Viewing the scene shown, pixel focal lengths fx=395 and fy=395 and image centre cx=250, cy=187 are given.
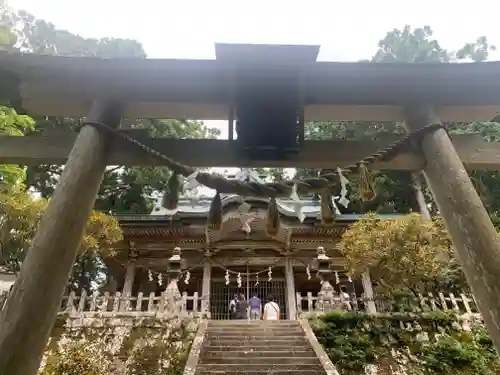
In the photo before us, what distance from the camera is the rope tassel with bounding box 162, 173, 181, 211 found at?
343cm

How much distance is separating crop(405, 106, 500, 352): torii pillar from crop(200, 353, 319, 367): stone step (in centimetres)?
618

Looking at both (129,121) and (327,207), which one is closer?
(327,207)

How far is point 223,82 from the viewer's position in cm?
355

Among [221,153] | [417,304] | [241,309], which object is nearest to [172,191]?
[221,153]

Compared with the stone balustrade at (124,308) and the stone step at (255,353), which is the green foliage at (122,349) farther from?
the stone step at (255,353)

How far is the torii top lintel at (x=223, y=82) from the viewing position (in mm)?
3426

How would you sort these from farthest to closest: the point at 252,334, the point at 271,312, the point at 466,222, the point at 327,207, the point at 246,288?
1. the point at 246,288
2. the point at 271,312
3. the point at 252,334
4. the point at 327,207
5. the point at 466,222

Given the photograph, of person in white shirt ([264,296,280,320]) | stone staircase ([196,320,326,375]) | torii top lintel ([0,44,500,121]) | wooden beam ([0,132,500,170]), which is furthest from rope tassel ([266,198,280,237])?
person in white shirt ([264,296,280,320])

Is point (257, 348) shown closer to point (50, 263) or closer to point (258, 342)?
point (258, 342)

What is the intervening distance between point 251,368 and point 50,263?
6.41 m

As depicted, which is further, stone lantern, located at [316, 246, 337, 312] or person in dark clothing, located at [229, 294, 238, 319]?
person in dark clothing, located at [229, 294, 238, 319]

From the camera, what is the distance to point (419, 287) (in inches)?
472

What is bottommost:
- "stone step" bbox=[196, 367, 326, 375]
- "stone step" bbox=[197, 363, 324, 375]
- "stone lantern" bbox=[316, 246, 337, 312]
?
"stone step" bbox=[196, 367, 326, 375]

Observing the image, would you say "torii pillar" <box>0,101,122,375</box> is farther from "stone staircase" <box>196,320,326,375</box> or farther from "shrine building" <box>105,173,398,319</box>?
"shrine building" <box>105,173,398,319</box>
